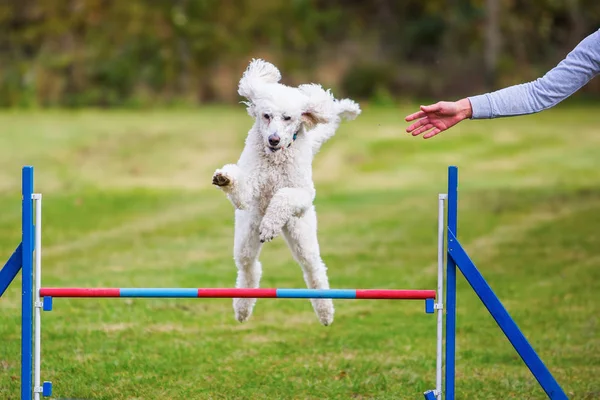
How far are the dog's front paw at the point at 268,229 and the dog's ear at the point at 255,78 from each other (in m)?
0.65

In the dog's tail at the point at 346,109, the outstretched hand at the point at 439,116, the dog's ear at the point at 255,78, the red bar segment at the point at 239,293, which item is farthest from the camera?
the dog's tail at the point at 346,109

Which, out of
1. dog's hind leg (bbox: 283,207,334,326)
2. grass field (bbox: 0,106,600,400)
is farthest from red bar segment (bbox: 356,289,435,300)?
grass field (bbox: 0,106,600,400)

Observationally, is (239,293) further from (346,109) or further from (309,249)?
(346,109)

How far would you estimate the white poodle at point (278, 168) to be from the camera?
5148mm

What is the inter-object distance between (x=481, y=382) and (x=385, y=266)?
471cm

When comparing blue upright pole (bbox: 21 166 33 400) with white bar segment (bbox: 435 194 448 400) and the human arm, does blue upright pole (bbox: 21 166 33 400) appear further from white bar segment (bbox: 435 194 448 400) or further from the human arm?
white bar segment (bbox: 435 194 448 400)

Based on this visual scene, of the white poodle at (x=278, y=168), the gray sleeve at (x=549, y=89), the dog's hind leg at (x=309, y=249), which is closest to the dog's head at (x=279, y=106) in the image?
the white poodle at (x=278, y=168)

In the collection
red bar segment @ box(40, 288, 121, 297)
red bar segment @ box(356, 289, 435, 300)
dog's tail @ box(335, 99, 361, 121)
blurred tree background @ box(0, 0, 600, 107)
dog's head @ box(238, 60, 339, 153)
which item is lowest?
red bar segment @ box(356, 289, 435, 300)

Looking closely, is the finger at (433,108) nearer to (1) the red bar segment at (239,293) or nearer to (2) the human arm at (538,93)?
(2) the human arm at (538,93)

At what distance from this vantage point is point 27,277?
16.1 ft

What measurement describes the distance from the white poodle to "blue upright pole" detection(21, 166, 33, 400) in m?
0.90

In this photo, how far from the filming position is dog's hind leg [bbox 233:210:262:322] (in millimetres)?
5641

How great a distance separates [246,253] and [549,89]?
6.62 feet

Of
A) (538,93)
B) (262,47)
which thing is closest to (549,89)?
(538,93)
